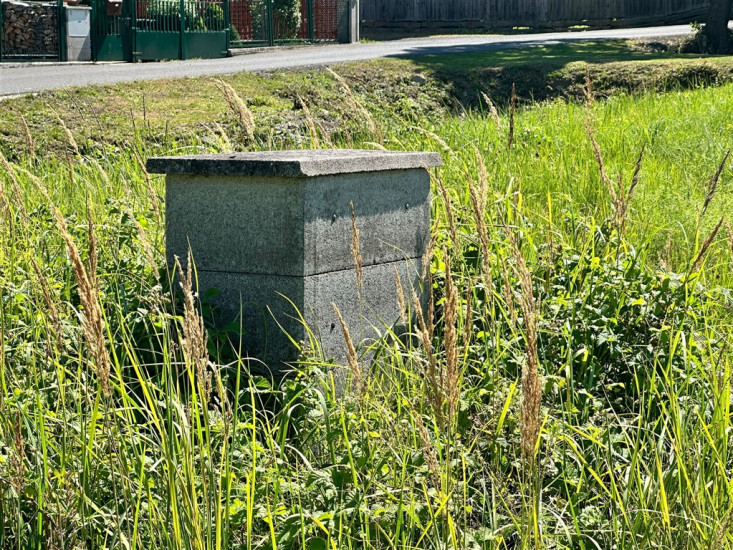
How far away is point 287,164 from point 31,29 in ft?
64.8

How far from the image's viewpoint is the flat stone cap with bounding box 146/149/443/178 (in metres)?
3.52

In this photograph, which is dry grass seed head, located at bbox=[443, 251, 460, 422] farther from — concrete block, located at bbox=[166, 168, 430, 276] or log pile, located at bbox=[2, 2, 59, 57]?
log pile, located at bbox=[2, 2, 59, 57]

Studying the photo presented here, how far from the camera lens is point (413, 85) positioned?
13461mm

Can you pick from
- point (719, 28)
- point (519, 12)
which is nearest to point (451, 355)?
point (719, 28)

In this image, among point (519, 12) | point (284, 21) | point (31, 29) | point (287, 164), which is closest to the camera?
point (287, 164)

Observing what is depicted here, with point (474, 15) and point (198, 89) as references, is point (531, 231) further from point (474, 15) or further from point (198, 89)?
point (474, 15)

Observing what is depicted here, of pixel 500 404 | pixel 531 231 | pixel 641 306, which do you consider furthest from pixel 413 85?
pixel 500 404

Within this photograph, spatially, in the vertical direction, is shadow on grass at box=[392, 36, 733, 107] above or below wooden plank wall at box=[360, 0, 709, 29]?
below

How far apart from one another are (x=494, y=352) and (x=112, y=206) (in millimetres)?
2465

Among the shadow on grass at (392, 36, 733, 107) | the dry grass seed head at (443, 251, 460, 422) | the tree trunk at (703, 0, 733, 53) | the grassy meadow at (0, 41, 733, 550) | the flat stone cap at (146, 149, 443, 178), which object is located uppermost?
the tree trunk at (703, 0, 733, 53)

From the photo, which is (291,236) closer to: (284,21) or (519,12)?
(284,21)

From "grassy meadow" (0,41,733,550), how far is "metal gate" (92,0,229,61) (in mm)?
14996

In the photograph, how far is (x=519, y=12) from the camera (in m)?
33.7

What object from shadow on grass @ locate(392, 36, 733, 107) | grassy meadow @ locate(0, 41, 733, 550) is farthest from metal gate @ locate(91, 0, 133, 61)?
grassy meadow @ locate(0, 41, 733, 550)
